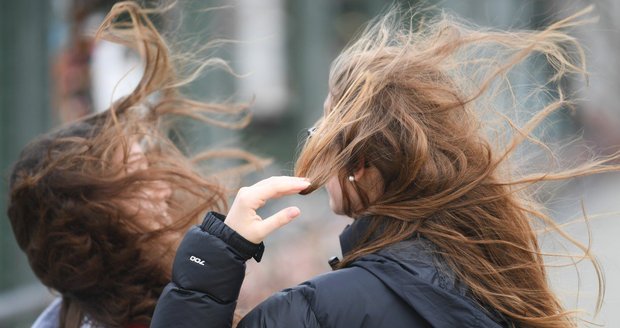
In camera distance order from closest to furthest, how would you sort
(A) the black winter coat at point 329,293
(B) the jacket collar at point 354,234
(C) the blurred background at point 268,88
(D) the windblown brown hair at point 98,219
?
(A) the black winter coat at point 329,293, (B) the jacket collar at point 354,234, (D) the windblown brown hair at point 98,219, (C) the blurred background at point 268,88

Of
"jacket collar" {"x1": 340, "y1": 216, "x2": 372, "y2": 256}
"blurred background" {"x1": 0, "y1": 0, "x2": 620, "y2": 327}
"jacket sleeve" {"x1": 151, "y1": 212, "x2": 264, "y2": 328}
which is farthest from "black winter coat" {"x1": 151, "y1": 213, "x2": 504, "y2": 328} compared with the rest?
"blurred background" {"x1": 0, "y1": 0, "x2": 620, "y2": 327}

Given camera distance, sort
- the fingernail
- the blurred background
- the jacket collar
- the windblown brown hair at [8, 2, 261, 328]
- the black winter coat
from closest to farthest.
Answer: the black winter coat
the fingernail
the jacket collar
the windblown brown hair at [8, 2, 261, 328]
the blurred background

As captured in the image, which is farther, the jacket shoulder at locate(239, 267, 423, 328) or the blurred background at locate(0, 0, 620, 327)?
the blurred background at locate(0, 0, 620, 327)

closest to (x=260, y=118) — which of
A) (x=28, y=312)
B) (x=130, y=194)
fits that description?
(x=28, y=312)

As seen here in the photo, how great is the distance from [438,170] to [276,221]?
15.8 inches

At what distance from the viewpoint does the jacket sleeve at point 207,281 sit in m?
2.03

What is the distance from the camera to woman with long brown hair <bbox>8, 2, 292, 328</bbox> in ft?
8.87

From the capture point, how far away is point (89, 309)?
9.05ft

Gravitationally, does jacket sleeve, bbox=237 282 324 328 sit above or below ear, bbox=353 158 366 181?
below

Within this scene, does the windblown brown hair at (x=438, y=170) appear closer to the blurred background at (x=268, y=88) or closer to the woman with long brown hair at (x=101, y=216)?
the woman with long brown hair at (x=101, y=216)

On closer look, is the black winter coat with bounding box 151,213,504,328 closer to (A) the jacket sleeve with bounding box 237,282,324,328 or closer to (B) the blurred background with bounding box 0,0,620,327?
(A) the jacket sleeve with bounding box 237,282,324,328

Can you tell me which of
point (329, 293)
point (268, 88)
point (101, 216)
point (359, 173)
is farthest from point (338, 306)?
point (268, 88)

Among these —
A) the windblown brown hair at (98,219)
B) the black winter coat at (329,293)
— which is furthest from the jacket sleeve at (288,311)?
the windblown brown hair at (98,219)

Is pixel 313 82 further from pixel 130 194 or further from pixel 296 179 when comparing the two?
pixel 296 179
